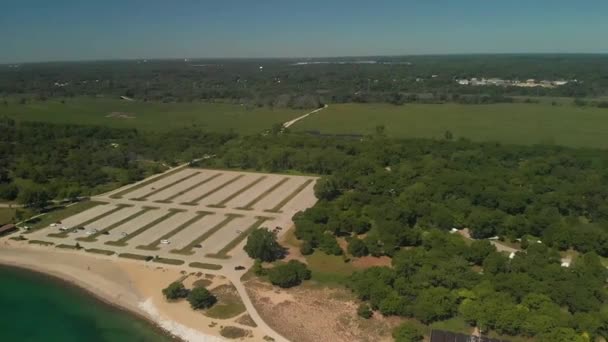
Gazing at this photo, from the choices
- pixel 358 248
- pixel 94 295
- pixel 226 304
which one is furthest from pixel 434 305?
pixel 94 295

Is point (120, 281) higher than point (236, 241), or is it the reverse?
point (236, 241)

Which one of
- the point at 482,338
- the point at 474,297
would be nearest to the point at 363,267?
the point at 474,297

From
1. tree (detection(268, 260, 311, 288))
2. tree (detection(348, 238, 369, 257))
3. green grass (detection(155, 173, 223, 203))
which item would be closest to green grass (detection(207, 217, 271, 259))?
tree (detection(268, 260, 311, 288))

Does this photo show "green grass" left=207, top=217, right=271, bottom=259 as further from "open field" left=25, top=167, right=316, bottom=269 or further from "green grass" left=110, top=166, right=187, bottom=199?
"green grass" left=110, top=166, right=187, bottom=199

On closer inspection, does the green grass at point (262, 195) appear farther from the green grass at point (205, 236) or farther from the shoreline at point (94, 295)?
the shoreline at point (94, 295)

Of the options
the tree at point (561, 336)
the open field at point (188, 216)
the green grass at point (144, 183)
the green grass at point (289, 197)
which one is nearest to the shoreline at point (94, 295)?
the open field at point (188, 216)

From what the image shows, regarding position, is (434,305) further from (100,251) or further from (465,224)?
(100,251)
